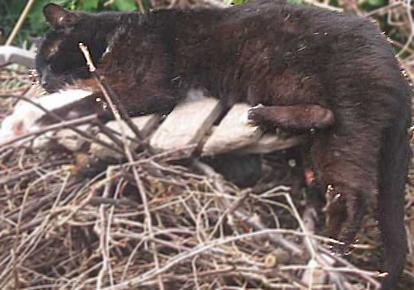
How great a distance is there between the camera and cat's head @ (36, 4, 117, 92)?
10.9 feet

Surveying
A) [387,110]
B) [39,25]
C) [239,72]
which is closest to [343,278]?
[387,110]

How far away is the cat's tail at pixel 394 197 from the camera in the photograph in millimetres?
2939

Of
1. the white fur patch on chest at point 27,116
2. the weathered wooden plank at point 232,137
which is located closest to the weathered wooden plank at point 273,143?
the weathered wooden plank at point 232,137

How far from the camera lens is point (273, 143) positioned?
9.90 ft

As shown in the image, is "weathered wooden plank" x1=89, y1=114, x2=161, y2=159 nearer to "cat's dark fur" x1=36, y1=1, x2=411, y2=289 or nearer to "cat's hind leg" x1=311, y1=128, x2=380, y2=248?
"cat's dark fur" x1=36, y1=1, x2=411, y2=289

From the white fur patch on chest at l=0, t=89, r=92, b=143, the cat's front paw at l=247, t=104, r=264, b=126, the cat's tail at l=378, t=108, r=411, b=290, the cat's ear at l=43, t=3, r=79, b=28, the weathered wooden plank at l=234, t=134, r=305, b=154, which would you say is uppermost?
the cat's ear at l=43, t=3, r=79, b=28

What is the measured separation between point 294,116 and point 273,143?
14cm

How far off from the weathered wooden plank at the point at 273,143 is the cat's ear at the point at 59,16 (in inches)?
31.6

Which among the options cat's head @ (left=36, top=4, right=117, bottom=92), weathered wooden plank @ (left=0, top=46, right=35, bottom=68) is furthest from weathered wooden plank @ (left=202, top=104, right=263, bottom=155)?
weathered wooden plank @ (left=0, top=46, right=35, bottom=68)

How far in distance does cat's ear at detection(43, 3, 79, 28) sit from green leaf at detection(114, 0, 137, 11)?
1006mm

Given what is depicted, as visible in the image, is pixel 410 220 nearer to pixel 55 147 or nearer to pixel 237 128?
pixel 237 128

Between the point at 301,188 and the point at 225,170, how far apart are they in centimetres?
29

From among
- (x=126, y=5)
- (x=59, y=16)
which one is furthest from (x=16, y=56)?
(x=126, y=5)

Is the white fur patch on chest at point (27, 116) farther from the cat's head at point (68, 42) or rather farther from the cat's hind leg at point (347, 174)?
the cat's hind leg at point (347, 174)
